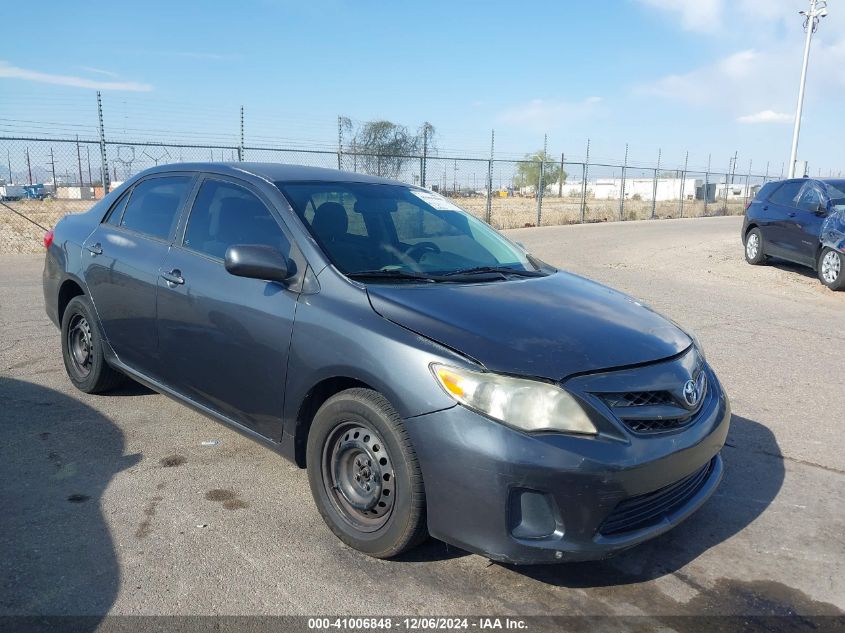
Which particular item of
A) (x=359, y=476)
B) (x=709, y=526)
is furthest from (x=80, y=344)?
(x=709, y=526)

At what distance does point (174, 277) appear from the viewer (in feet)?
12.6

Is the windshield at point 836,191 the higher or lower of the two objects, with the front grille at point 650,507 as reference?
higher

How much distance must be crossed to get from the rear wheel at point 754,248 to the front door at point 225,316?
36.6ft

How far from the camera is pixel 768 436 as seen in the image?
4543 millimetres

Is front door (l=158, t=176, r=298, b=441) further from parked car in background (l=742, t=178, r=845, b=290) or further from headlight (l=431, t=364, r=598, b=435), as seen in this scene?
parked car in background (l=742, t=178, r=845, b=290)

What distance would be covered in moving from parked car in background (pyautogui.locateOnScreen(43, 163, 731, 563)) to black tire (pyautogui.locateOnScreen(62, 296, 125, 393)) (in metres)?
0.30

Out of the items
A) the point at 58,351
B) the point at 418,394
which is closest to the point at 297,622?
the point at 418,394

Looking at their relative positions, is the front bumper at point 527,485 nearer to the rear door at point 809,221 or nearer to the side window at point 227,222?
the side window at point 227,222

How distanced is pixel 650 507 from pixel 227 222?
8.36ft

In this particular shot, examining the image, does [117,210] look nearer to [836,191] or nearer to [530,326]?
[530,326]

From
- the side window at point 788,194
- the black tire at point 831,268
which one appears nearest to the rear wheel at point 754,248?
the side window at point 788,194

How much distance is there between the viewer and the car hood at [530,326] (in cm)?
272

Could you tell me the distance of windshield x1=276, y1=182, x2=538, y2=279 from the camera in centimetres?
347

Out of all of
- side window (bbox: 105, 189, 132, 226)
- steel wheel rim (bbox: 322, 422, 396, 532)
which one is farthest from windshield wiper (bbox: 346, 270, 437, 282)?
side window (bbox: 105, 189, 132, 226)
